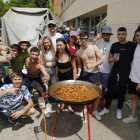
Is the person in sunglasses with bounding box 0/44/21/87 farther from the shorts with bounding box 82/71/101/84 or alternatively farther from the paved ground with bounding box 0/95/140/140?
the shorts with bounding box 82/71/101/84

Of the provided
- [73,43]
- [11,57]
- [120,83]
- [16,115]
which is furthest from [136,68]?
[11,57]

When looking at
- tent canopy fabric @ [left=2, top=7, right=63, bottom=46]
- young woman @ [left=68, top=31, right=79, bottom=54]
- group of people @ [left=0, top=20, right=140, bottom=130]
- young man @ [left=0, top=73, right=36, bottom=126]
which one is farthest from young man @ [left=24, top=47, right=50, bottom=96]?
tent canopy fabric @ [left=2, top=7, right=63, bottom=46]

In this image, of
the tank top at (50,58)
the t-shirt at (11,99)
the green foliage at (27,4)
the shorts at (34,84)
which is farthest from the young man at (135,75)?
the green foliage at (27,4)

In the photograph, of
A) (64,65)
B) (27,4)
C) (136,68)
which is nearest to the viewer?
(136,68)

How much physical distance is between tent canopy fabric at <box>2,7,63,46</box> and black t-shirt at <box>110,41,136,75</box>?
537 centimetres

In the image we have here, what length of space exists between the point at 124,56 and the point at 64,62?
150cm

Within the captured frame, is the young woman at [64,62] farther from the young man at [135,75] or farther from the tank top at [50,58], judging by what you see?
the young man at [135,75]

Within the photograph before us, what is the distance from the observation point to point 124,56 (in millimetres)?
2842

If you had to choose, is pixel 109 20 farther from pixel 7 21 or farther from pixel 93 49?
pixel 7 21

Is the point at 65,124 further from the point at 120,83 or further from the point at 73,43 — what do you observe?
the point at 73,43

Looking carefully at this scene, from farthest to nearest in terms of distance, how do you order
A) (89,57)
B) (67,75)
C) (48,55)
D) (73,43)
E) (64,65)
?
(73,43) < (48,55) < (67,75) < (64,65) < (89,57)

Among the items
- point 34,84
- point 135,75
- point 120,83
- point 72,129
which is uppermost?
point 135,75

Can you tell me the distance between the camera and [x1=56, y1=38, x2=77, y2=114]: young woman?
3100 millimetres

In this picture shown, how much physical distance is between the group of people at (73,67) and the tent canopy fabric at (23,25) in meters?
4.15
